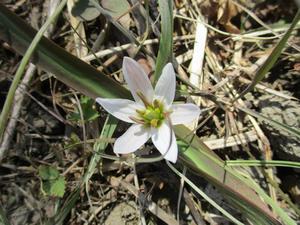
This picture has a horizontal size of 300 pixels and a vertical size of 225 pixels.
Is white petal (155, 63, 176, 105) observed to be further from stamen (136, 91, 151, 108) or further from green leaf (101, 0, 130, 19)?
green leaf (101, 0, 130, 19)

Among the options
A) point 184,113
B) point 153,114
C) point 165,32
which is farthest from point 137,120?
point 165,32

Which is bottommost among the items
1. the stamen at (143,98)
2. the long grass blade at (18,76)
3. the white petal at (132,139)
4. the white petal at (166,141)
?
the white petal at (166,141)

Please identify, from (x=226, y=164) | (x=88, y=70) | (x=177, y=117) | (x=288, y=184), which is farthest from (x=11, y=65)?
(x=288, y=184)

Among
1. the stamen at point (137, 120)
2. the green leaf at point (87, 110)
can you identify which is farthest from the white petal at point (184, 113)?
the green leaf at point (87, 110)

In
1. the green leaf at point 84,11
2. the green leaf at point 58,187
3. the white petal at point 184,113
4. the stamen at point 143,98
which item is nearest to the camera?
the white petal at point 184,113

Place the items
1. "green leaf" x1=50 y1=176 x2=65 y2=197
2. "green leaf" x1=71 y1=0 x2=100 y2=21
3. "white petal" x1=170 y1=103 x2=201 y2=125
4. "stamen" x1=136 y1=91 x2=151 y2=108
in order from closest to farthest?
"white petal" x1=170 y1=103 x2=201 y2=125 < "stamen" x1=136 y1=91 x2=151 y2=108 < "green leaf" x1=50 y1=176 x2=65 y2=197 < "green leaf" x1=71 y1=0 x2=100 y2=21

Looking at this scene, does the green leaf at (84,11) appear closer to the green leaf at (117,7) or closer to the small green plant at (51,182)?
the green leaf at (117,7)

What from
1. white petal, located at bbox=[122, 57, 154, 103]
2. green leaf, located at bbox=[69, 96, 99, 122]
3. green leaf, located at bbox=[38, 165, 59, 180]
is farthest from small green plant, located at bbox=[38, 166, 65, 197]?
white petal, located at bbox=[122, 57, 154, 103]

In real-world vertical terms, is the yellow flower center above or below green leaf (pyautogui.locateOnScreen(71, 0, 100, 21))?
below
